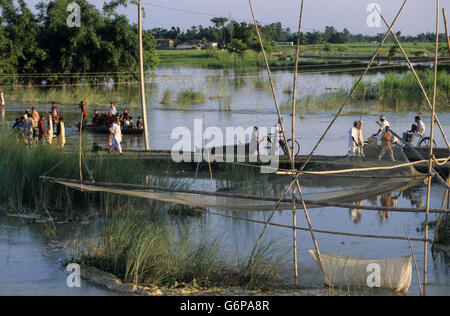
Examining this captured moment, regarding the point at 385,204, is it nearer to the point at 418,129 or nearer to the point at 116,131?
the point at 418,129

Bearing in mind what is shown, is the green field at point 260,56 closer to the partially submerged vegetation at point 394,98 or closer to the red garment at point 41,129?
the partially submerged vegetation at point 394,98

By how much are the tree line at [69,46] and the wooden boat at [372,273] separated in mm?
35291

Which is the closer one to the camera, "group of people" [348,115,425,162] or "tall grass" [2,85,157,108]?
"group of people" [348,115,425,162]

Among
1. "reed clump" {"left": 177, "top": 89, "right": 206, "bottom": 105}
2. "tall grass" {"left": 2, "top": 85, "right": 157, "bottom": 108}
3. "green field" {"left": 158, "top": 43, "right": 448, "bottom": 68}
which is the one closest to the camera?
"tall grass" {"left": 2, "top": 85, "right": 157, "bottom": 108}

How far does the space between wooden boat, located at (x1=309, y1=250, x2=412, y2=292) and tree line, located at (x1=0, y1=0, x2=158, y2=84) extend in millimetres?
35291

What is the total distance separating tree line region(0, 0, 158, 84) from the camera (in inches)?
1618

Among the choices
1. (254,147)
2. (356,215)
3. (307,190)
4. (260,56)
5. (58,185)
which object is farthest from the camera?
(260,56)

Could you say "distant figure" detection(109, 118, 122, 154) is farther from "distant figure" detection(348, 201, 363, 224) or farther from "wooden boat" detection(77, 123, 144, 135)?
"distant figure" detection(348, 201, 363, 224)

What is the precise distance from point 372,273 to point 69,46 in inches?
1477

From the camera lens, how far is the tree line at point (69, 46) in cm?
4109

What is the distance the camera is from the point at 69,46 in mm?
41688

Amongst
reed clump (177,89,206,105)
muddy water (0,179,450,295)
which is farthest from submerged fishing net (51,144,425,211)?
reed clump (177,89,206,105)

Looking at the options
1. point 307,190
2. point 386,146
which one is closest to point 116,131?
point 386,146
